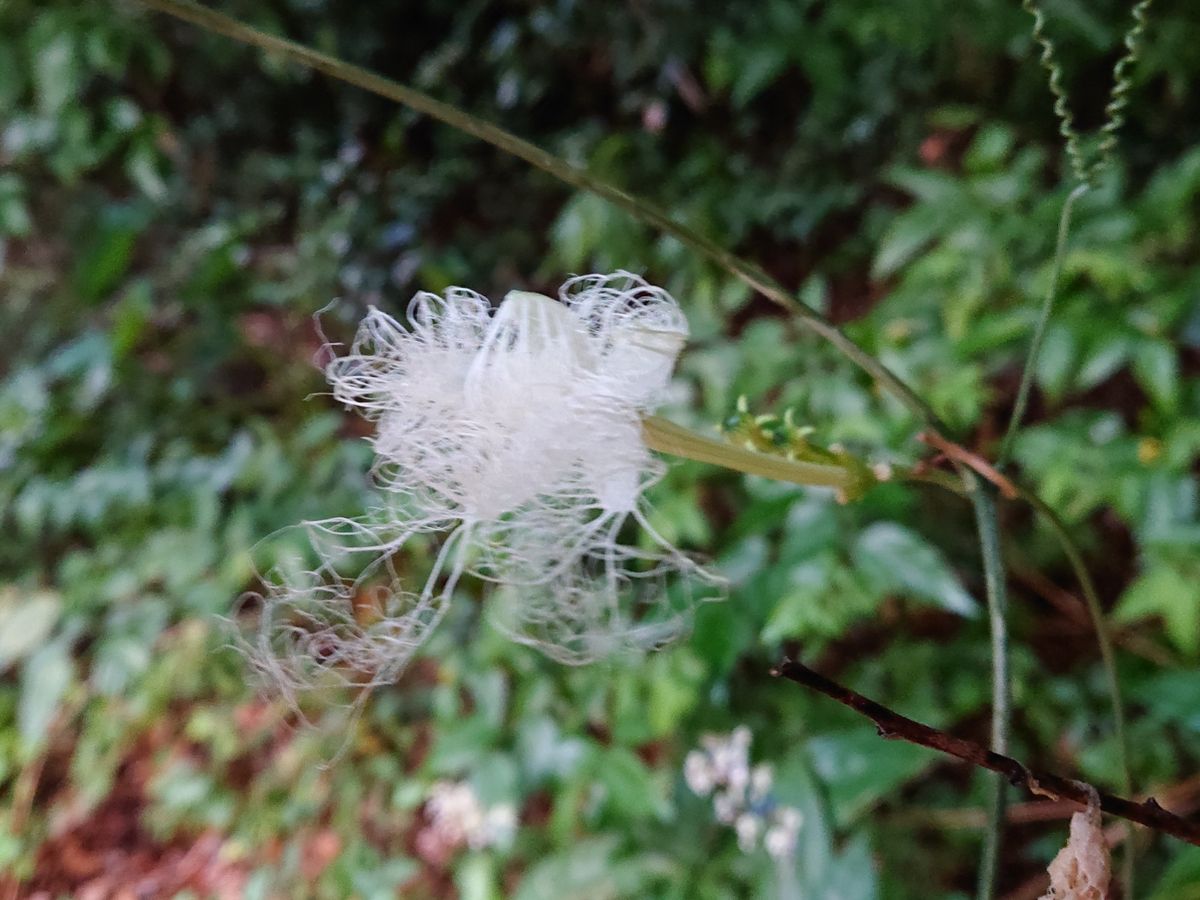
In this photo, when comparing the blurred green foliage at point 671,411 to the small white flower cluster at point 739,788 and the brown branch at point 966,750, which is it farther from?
the brown branch at point 966,750

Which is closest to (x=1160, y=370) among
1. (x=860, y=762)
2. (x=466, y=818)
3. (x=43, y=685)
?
(x=860, y=762)

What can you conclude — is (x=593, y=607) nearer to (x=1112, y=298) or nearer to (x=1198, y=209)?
(x=1112, y=298)

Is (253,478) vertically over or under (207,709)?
over

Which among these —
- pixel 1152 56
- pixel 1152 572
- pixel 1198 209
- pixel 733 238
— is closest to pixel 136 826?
pixel 733 238

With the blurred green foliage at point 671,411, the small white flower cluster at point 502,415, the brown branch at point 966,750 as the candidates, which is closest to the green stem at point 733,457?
the small white flower cluster at point 502,415

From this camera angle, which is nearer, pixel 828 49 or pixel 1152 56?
pixel 1152 56

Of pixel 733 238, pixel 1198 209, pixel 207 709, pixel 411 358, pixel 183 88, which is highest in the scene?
pixel 183 88
